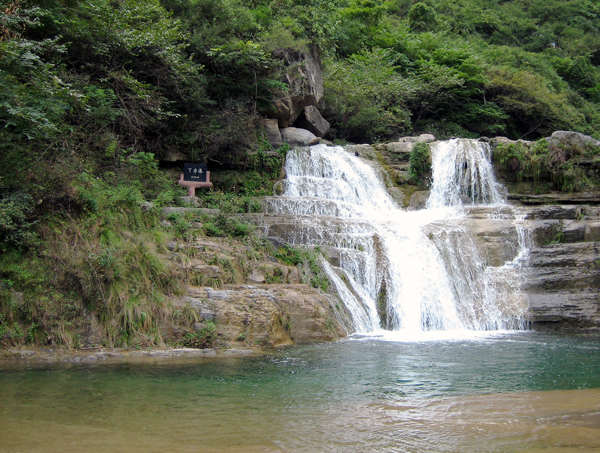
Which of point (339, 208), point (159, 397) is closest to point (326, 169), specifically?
point (339, 208)

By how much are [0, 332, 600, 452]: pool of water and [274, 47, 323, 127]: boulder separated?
14.2 meters

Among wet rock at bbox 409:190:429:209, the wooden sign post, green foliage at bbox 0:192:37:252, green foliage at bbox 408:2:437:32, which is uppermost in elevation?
green foliage at bbox 408:2:437:32

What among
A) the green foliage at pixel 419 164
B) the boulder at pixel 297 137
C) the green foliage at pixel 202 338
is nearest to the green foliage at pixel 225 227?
the green foliage at pixel 202 338

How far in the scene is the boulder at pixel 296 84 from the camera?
21078 mm

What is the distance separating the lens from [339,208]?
16453 millimetres

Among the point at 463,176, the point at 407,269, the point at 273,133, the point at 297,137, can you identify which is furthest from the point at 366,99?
the point at 407,269

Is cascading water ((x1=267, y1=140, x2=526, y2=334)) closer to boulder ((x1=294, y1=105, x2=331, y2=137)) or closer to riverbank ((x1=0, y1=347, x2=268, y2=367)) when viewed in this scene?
riverbank ((x1=0, y1=347, x2=268, y2=367))

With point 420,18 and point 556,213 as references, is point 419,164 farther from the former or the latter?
point 420,18

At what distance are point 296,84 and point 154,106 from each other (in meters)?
7.40

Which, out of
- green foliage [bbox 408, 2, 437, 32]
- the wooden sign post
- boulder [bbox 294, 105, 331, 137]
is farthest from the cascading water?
green foliage [bbox 408, 2, 437, 32]

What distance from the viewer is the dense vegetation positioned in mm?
9133

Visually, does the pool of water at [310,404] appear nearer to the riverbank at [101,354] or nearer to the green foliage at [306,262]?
the riverbank at [101,354]

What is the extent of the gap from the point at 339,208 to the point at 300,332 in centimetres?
671

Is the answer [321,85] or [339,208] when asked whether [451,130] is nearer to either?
[321,85]
